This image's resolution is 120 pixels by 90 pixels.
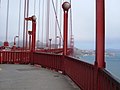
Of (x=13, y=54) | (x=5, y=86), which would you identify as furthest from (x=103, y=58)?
(x=13, y=54)

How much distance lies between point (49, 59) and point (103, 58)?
884 centimetres

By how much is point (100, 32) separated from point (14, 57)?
45.4 feet

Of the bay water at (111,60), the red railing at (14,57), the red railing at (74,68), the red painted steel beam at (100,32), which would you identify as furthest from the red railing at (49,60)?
the red painted steel beam at (100,32)

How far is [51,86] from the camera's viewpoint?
28.5ft

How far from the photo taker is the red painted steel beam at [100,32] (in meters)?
5.86

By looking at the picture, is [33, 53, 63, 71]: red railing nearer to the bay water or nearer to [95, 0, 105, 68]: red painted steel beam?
the bay water

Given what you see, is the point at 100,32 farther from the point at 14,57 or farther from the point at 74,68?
the point at 14,57

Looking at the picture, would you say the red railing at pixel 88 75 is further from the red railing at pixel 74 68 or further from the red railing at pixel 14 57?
the red railing at pixel 14 57

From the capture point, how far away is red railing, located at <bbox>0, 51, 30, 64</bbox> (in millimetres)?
18808

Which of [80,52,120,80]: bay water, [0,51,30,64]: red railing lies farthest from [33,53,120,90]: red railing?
[0,51,30,64]: red railing

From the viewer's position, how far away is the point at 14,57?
1911 centimetres

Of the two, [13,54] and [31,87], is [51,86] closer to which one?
[31,87]

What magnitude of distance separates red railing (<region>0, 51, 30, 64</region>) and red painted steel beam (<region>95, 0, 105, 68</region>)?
13.1 meters

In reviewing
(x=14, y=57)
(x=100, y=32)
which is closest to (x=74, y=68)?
(x=100, y=32)
